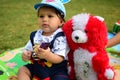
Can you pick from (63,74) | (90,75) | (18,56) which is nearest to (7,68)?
(18,56)

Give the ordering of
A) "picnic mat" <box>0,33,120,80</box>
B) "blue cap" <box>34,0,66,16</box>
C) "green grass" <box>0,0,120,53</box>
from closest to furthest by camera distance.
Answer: "blue cap" <box>34,0,66,16</box> → "picnic mat" <box>0,33,120,80</box> → "green grass" <box>0,0,120,53</box>

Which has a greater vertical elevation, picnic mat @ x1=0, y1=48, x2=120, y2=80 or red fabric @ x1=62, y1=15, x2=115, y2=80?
red fabric @ x1=62, y1=15, x2=115, y2=80

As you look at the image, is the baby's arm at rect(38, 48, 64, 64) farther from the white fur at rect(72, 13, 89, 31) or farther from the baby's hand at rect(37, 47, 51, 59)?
the white fur at rect(72, 13, 89, 31)

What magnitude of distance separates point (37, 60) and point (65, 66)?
7.8 inches

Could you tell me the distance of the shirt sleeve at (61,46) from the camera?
1643 millimetres

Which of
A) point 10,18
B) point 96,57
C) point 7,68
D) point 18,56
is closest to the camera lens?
point 96,57

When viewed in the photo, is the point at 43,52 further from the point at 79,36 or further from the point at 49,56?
the point at 79,36

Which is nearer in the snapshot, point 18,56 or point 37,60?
point 37,60

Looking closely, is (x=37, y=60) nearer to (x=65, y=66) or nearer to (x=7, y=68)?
(x=65, y=66)

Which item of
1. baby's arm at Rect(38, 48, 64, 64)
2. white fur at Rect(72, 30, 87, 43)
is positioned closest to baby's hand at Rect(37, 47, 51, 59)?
baby's arm at Rect(38, 48, 64, 64)

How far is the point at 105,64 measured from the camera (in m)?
1.57

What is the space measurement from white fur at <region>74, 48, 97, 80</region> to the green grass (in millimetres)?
1128

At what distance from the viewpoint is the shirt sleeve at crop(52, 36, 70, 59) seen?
164 centimetres

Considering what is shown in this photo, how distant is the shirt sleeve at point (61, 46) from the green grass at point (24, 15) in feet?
3.41
